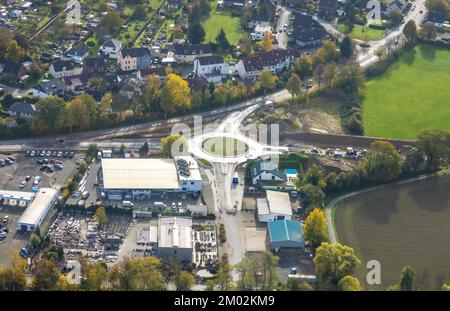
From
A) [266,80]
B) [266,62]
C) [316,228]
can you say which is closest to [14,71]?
[266,80]

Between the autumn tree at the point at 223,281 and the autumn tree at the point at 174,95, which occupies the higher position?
the autumn tree at the point at 174,95

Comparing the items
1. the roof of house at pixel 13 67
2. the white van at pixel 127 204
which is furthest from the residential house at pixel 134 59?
the white van at pixel 127 204

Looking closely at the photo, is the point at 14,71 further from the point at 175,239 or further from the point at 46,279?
the point at 46,279

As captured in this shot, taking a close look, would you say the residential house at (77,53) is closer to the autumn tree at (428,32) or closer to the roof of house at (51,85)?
the roof of house at (51,85)

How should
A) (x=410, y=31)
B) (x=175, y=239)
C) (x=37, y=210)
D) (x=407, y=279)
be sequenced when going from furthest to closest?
(x=410, y=31) < (x=37, y=210) < (x=175, y=239) < (x=407, y=279)

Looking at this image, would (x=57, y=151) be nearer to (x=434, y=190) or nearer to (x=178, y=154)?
(x=178, y=154)

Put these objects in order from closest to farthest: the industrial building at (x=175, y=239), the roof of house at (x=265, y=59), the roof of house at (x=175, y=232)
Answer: the industrial building at (x=175, y=239) → the roof of house at (x=175, y=232) → the roof of house at (x=265, y=59)

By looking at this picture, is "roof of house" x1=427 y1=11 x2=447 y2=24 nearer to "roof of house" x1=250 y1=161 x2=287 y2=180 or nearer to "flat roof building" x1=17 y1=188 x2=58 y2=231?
"roof of house" x1=250 y1=161 x2=287 y2=180
